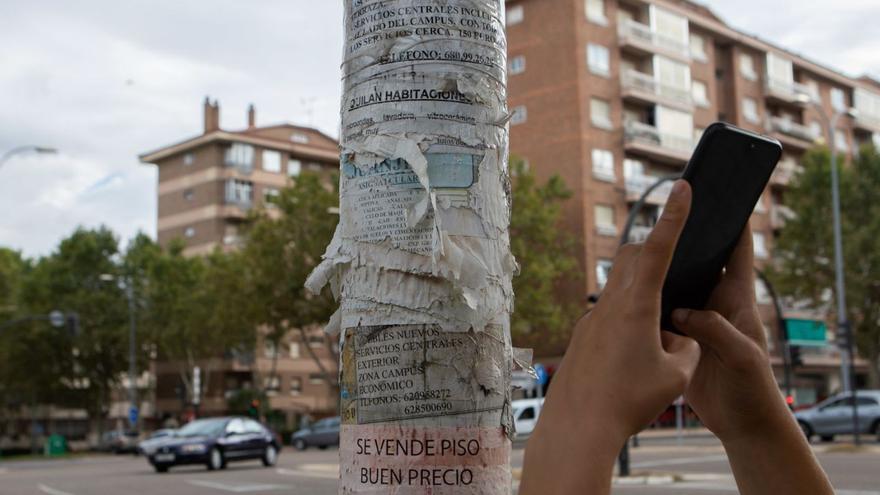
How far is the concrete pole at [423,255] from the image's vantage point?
6.96 feet

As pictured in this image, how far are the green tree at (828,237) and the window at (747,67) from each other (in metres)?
13.1

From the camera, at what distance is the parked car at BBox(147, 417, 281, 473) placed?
23.3m

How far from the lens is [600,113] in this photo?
47.5 meters

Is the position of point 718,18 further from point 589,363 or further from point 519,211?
point 589,363

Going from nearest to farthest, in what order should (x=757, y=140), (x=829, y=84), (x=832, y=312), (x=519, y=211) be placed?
(x=757, y=140) < (x=519, y=211) < (x=832, y=312) < (x=829, y=84)

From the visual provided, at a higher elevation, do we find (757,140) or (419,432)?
(757,140)

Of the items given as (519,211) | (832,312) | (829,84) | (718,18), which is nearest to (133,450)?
(519,211)

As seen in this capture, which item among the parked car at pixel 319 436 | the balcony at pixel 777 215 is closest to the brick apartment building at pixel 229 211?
the parked car at pixel 319 436

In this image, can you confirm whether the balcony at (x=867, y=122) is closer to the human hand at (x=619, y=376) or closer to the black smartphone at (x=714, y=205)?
the black smartphone at (x=714, y=205)

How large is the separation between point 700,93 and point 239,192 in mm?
30752

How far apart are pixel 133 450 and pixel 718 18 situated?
39.2 meters

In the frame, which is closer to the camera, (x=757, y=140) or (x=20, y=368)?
(x=757, y=140)

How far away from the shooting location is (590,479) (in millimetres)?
1143

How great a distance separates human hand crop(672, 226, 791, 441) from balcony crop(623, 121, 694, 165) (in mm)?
46845
